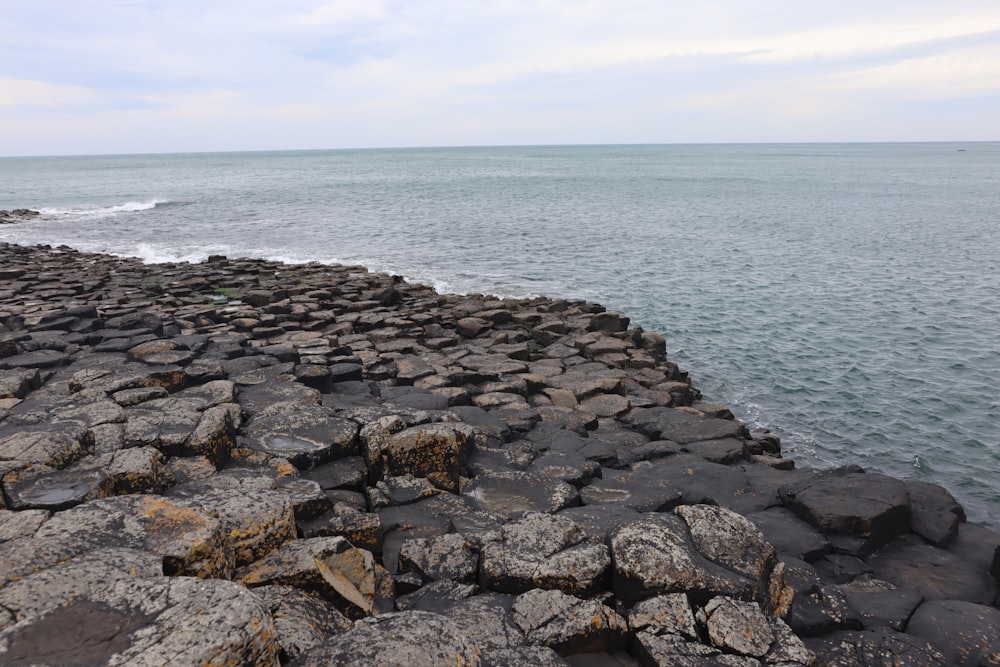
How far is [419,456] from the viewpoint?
24.3ft

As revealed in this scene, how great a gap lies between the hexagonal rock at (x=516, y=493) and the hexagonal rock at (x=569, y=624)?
2.16 meters

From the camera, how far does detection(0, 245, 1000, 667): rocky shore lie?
3848 mm

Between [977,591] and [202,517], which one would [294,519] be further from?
[977,591]

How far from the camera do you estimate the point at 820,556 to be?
679 centimetres

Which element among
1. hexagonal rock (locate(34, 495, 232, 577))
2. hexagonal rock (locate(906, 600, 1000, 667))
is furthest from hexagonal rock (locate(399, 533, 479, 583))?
hexagonal rock (locate(906, 600, 1000, 667))

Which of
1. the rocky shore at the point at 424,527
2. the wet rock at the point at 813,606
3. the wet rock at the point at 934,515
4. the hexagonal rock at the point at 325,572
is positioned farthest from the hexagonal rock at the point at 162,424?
the wet rock at the point at 934,515

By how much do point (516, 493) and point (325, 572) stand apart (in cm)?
310

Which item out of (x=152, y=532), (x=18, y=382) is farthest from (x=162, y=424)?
(x=18, y=382)

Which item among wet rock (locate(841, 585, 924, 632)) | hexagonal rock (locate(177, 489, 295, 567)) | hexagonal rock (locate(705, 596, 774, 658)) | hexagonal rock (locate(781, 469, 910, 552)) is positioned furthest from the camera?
hexagonal rock (locate(781, 469, 910, 552))

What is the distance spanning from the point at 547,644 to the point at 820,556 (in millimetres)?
3865

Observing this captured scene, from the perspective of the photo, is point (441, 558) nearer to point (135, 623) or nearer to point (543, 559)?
point (543, 559)

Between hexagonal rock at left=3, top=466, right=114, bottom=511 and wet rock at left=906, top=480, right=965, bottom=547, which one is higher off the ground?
hexagonal rock at left=3, top=466, right=114, bottom=511

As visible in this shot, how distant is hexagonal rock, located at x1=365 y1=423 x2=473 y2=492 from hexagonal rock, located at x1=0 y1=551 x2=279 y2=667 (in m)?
3.59

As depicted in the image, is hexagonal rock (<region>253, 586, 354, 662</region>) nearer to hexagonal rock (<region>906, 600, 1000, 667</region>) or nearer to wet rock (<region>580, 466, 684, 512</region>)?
wet rock (<region>580, 466, 684, 512</region>)
